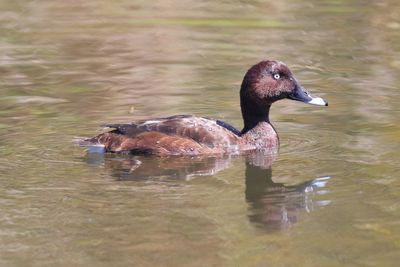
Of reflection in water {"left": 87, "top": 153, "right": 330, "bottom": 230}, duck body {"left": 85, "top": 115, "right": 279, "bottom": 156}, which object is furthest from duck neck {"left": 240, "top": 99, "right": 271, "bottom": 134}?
reflection in water {"left": 87, "top": 153, "right": 330, "bottom": 230}

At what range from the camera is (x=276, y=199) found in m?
9.41

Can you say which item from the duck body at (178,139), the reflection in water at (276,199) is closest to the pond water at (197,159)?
the reflection in water at (276,199)

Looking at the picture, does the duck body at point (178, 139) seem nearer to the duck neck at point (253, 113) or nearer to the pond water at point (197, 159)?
the pond water at point (197, 159)

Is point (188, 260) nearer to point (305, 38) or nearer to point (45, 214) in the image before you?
point (45, 214)

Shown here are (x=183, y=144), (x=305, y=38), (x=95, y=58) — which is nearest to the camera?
(x=183, y=144)

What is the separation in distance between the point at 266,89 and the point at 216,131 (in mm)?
801

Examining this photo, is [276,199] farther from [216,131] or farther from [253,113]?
[253,113]

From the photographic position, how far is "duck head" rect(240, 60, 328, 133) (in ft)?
37.7

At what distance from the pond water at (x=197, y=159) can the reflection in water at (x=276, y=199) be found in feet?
0.06

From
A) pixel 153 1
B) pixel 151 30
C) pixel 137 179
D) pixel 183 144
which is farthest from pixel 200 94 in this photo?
pixel 153 1

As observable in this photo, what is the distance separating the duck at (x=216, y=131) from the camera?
36.1 feet

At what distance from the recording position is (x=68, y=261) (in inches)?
305

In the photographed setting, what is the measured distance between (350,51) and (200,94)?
385cm

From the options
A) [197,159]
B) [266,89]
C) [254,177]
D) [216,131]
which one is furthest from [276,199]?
[266,89]
